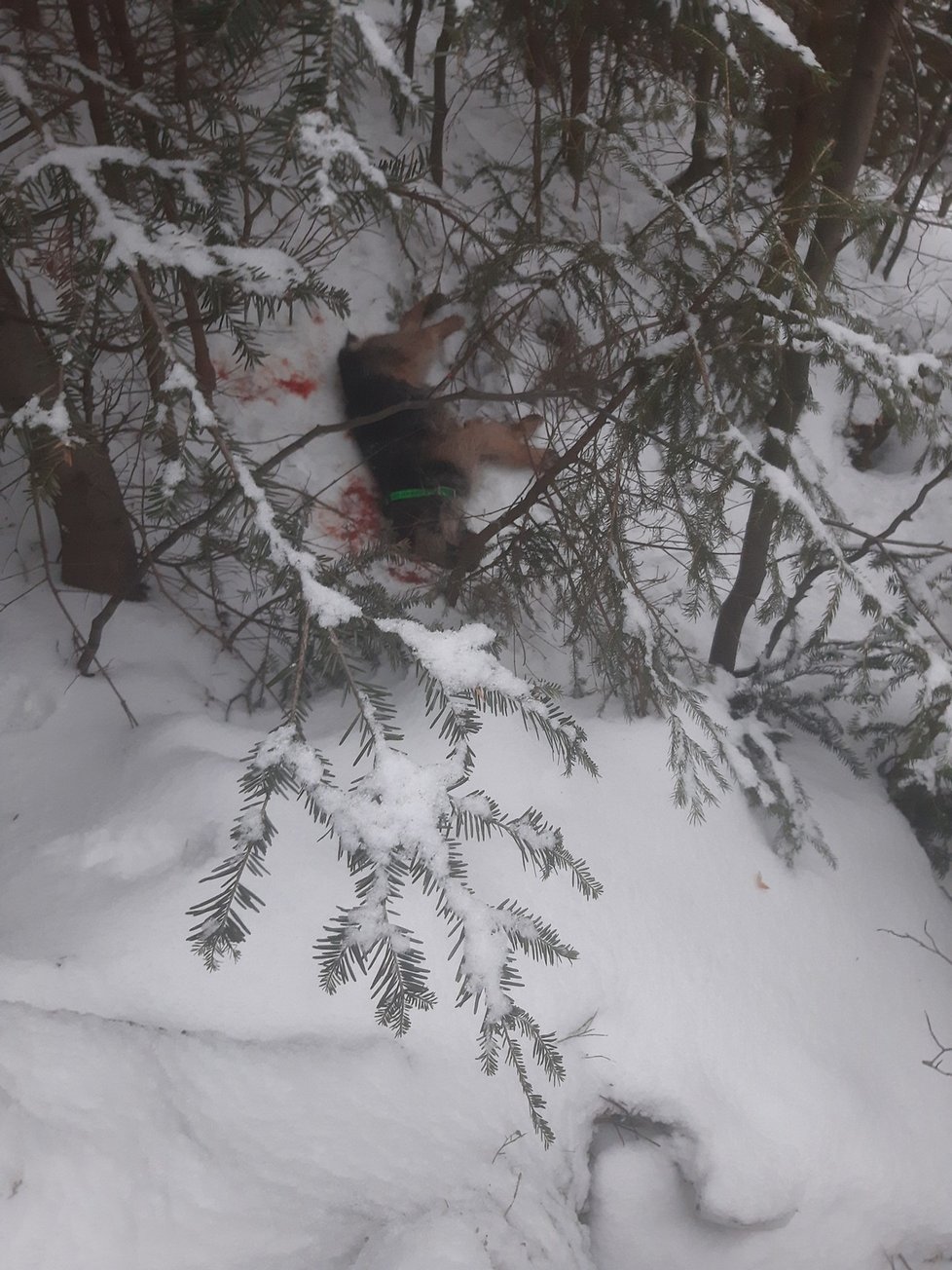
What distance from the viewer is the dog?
3260mm

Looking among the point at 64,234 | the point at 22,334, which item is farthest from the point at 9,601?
the point at 64,234

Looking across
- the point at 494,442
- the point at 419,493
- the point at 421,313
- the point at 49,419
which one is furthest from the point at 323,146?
the point at 421,313

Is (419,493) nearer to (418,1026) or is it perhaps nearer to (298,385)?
(298,385)

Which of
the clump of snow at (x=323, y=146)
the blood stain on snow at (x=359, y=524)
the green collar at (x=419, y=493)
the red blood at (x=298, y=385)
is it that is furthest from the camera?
the red blood at (x=298, y=385)

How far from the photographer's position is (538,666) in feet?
10.0

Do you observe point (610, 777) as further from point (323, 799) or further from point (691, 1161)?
point (323, 799)

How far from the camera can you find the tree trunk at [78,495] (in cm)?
214

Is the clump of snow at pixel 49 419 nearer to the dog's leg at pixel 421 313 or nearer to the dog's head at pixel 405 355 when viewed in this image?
the dog's head at pixel 405 355

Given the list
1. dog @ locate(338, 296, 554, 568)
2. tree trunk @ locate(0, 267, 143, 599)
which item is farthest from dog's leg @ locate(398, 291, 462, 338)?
tree trunk @ locate(0, 267, 143, 599)

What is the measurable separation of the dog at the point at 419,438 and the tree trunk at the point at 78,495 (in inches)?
43.3

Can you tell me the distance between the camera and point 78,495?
250 centimetres

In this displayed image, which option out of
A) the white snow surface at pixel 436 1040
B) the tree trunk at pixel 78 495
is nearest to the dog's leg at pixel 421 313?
the tree trunk at pixel 78 495

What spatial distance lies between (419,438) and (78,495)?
1409mm

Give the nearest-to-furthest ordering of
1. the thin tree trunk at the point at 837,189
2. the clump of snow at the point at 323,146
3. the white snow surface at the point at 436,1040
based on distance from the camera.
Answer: the clump of snow at the point at 323,146, the white snow surface at the point at 436,1040, the thin tree trunk at the point at 837,189
